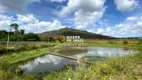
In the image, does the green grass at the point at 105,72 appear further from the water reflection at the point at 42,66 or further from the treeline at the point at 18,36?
the treeline at the point at 18,36

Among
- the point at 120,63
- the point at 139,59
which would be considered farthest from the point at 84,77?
the point at 139,59

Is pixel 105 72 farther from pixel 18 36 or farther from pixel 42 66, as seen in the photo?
pixel 18 36

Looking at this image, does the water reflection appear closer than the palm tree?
Yes

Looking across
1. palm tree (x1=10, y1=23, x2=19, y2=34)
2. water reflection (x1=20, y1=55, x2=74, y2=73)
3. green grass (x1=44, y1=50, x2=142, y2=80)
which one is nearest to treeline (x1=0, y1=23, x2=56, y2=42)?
palm tree (x1=10, y1=23, x2=19, y2=34)

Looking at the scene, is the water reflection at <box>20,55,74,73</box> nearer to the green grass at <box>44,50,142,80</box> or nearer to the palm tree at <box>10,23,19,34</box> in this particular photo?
the green grass at <box>44,50,142,80</box>

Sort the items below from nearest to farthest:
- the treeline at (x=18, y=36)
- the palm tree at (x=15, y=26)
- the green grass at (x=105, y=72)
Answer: the green grass at (x=105, y=72) < the treeline at (x=18, y=36) < the palm tree at (x=15, y=26)

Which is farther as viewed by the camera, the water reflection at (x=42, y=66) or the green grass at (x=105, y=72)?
the water reflection at (x=42, y=66)

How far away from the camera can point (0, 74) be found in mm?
6578

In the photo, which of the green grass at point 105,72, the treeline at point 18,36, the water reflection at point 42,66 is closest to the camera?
the green grass at point 105,72

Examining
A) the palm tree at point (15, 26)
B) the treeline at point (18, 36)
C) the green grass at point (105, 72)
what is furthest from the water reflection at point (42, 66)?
the palm tree at point (15, 26)

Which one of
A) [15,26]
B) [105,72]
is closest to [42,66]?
[105,72]

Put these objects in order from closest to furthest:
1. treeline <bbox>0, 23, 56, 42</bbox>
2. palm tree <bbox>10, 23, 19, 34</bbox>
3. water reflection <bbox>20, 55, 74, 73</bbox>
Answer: water reflection <bbox>20, 55, 74, 73</bbox> < treeline <bbox>0, 23, 56, 42</bbox> < palm tree <bbox>10, 23, 19, 34</bbox>

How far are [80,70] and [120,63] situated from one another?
2.96m

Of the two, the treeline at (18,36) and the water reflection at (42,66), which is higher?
the treeline at (18,36)
